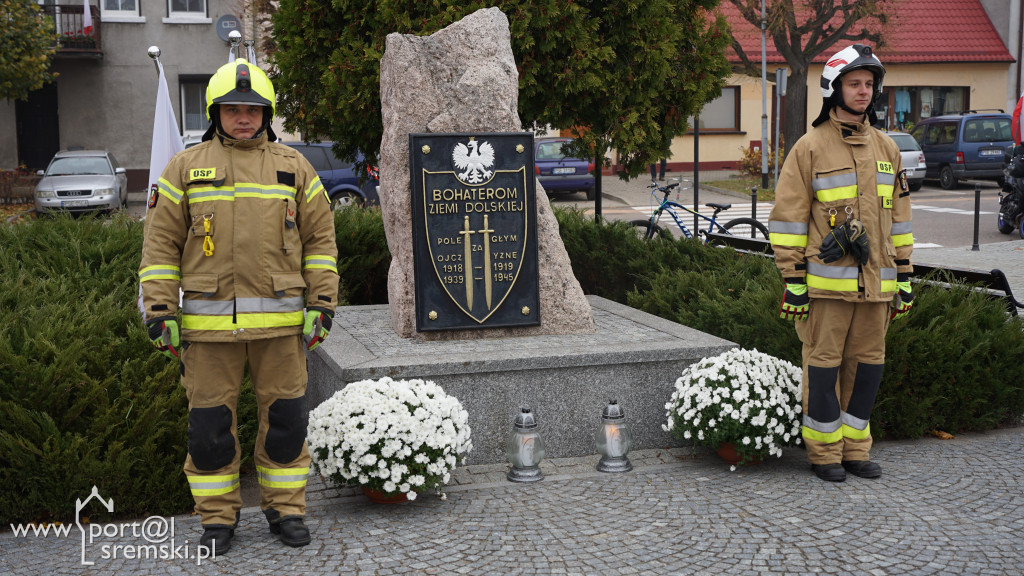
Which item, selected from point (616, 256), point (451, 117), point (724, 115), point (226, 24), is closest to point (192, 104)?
point (226, 24)

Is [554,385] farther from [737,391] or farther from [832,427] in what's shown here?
[832,427]

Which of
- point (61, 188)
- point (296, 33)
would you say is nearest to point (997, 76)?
point (61, 188)

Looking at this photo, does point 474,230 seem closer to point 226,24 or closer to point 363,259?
point 363,259

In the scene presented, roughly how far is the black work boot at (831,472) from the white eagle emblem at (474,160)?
283cm

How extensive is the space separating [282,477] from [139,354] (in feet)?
4.91

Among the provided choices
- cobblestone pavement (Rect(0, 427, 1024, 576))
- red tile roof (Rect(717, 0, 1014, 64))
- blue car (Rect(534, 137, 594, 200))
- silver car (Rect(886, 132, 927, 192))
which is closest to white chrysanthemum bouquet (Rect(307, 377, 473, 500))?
cobblestone pavement (Rect(0, 427, 1024, 576))

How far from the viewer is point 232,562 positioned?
444cm

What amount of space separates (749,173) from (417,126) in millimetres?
26310

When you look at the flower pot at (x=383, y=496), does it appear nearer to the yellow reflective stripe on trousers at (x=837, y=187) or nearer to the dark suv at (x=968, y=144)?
the yellow reflective stripe on trousers at (x=837, y=187)

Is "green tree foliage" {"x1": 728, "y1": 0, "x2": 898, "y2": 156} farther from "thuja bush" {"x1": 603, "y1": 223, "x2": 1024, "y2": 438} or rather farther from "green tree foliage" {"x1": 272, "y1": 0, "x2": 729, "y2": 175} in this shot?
"thuja bush" {"x1": 603, "y1": 223, "x2": 1024, "y2": 438}

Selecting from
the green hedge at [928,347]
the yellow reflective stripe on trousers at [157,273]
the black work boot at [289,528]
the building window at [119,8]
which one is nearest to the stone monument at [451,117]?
the green hedge at [928,347]

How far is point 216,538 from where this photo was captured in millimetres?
4531

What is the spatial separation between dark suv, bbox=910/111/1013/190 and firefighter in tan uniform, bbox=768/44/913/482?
76.5ft

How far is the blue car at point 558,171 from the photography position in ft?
84.7
